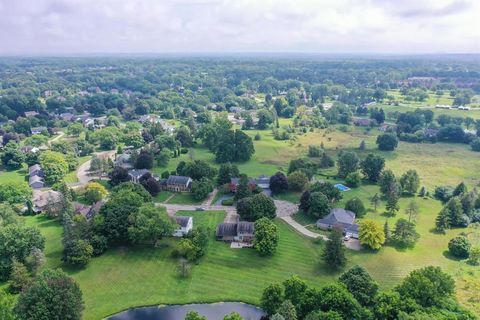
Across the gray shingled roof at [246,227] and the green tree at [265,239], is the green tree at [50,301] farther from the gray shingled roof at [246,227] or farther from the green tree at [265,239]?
the gray shingled roof at [246,227]

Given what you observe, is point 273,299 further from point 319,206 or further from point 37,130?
point 37,130

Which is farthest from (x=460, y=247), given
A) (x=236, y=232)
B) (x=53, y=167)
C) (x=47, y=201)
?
(x=53, y=167)

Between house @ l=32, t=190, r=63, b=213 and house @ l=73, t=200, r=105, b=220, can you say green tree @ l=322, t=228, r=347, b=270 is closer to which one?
house @ l=73, t=200, r=105, b=220

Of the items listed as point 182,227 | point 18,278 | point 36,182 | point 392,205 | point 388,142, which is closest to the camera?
point 18,278

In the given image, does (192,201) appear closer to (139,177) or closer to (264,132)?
(139,177)

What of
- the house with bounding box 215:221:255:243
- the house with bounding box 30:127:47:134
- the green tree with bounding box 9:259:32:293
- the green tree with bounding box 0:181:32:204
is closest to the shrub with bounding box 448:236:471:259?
Answer: the house with bounding box 215:221:255:243

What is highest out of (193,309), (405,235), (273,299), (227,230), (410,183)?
(410,183)

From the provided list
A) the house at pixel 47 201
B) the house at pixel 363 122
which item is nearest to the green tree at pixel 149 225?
the house at pixel 47 201
